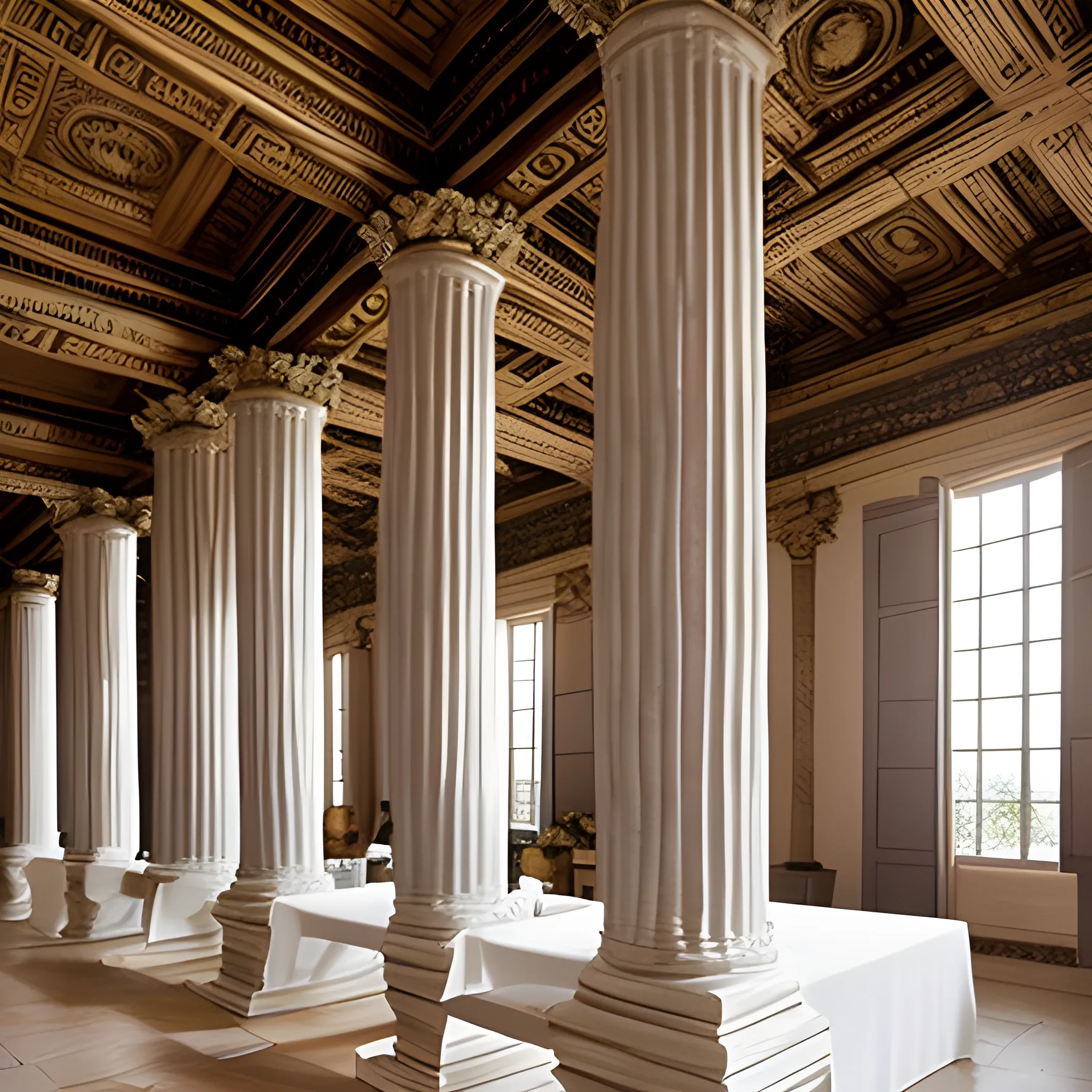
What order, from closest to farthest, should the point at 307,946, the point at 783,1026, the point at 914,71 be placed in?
1. the point at 783,1026
2. the point at 914,71
3. the point at 307,946

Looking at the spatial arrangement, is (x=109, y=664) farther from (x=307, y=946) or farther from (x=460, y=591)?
(x=460, y=591)

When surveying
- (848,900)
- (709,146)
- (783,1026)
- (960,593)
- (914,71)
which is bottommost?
(848,900)

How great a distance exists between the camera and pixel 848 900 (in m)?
8.83

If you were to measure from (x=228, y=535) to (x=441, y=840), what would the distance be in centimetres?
440

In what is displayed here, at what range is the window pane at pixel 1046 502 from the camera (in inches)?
328

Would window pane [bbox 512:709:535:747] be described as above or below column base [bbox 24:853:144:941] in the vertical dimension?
above

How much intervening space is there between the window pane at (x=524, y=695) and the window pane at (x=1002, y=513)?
6.72 metres

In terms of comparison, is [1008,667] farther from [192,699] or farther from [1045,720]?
[192,699]

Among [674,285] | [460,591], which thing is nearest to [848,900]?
[460,591]

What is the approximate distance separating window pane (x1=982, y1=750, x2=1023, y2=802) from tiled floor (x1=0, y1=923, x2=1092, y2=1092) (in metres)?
1.89

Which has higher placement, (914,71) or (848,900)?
(914,71)

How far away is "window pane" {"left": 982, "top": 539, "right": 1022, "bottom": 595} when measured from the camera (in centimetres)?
854

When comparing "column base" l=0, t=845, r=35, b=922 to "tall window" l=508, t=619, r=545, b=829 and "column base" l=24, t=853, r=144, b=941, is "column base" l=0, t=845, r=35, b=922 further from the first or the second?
"tall window" l=508, t=619, r=545, b=829

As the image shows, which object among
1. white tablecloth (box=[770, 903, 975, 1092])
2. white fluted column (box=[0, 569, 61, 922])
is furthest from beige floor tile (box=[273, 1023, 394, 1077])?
white fluted column (box=[0, 569, 61, 922])
